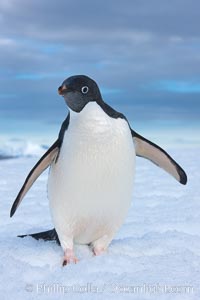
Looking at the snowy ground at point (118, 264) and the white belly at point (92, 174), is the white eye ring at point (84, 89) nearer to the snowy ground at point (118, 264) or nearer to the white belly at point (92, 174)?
the white belly at point (92, 174)

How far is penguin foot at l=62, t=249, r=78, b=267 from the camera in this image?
12.6ft

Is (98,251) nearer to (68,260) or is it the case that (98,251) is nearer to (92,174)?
(68,260)

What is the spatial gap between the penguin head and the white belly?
0.16 feet

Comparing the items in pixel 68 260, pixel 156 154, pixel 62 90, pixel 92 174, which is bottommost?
pixel 68 260

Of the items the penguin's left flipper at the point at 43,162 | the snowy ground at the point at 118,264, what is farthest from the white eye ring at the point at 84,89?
the snowy ground at the point at 118,264

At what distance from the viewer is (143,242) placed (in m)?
4.34

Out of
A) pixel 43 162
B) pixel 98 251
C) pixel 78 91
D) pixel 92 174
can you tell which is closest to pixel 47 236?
pixel 98 251

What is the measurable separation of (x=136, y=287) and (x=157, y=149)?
114 cm

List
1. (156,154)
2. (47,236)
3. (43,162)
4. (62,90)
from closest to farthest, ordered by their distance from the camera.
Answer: (62,90) < (43,162) < (156,154) < (47,236)

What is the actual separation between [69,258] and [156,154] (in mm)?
978

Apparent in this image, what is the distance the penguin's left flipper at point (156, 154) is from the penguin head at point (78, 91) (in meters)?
0.58

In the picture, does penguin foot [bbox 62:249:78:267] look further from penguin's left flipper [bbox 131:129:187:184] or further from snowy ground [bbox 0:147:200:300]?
penguin's left flipper [bbox 131:129:187:184]

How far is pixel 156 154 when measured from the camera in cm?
422

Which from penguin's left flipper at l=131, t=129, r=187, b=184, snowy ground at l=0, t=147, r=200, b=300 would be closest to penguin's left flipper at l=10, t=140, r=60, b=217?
snowy ground at l=0, t=147, r=200, b=300
